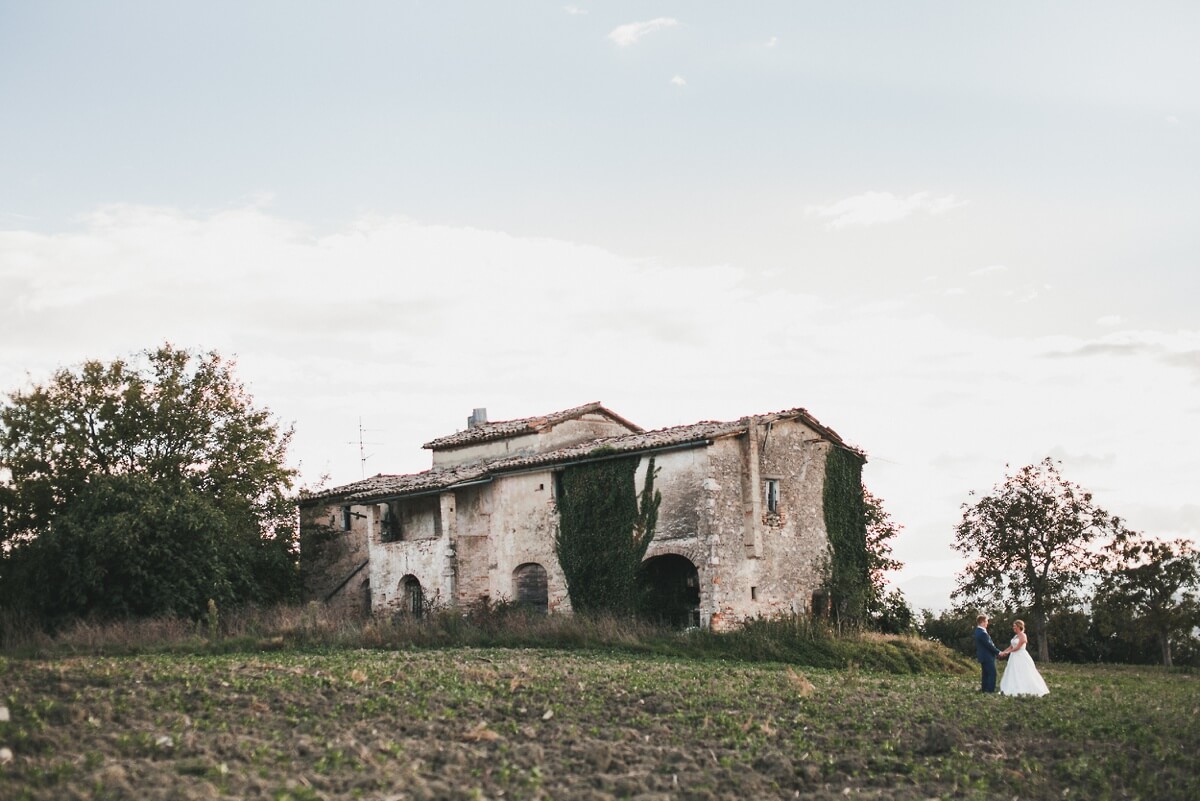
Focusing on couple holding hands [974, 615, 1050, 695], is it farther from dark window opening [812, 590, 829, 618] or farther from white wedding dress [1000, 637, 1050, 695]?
dark window opening [812, 590, 829, 618]

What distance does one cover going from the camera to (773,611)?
103 feet

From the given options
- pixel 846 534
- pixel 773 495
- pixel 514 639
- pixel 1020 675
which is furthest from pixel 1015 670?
pixel 846 534

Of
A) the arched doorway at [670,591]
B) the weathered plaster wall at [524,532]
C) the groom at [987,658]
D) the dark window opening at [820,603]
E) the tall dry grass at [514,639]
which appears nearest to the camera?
the groom at [987,658]

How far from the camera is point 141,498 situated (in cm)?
3372

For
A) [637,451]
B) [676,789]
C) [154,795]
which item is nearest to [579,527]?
[637,451]

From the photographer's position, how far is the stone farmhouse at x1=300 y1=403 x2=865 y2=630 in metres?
30.8

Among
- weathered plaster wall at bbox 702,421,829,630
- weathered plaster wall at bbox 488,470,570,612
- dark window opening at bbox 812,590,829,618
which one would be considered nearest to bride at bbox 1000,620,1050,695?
weathered plaster wall at bbox 702,421,829,630

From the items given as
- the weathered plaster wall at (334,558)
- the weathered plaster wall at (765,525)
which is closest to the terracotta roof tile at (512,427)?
the weathered plaster wall at (334,558)

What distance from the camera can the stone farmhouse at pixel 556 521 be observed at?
30.8m

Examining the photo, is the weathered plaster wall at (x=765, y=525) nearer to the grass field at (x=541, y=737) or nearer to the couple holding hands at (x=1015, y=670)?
the couple holding hands at (x=1015, y=670)

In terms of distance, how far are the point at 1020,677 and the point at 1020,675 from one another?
4 centimetres

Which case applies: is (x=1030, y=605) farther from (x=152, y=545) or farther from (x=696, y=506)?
(x=152, y=545)

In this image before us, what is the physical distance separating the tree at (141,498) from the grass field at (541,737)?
13.0 meters

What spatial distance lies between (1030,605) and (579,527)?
1514 centimetres
